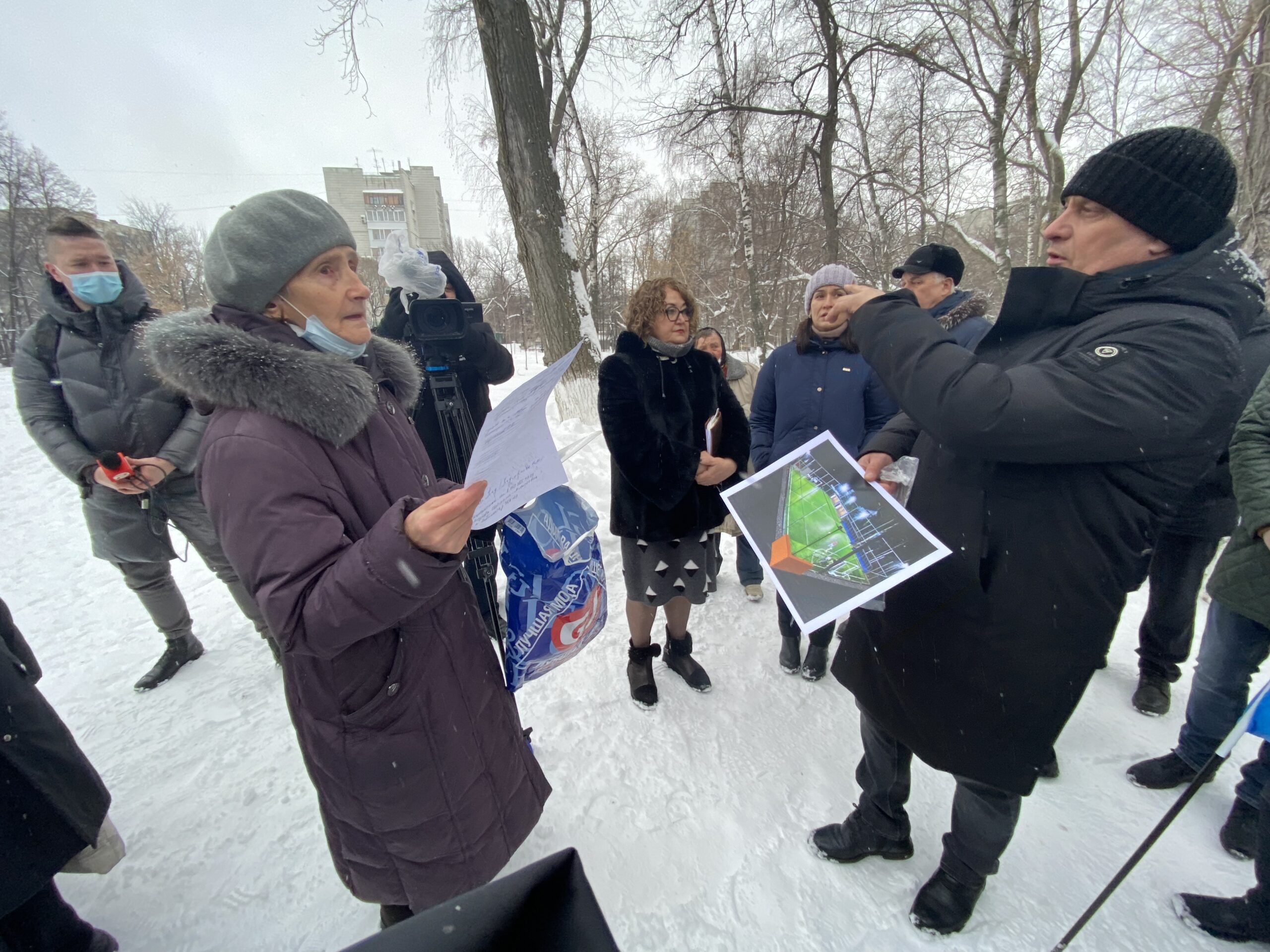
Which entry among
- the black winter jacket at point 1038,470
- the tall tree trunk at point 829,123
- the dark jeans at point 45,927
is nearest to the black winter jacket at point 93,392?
the dark jeans at point 45,927

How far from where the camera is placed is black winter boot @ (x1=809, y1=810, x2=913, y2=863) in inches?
70.5

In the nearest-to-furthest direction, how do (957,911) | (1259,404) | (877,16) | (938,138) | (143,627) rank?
1. (957,911)
2. (1259,404)
3. (143,627)
4. (877,16)
5. (938,138)

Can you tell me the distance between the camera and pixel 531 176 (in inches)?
215

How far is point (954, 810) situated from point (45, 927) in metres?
2.55

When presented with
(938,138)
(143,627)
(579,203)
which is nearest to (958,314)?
(143,627)

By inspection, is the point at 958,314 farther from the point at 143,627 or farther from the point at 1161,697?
the point at 143,627

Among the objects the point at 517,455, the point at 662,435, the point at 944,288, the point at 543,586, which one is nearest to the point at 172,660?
the point at 543,586

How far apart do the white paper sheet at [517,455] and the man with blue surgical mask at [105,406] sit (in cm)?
229

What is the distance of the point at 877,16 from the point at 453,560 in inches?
516

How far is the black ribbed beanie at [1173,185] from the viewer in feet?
3.54

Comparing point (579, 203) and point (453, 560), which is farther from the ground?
point (579, 203)

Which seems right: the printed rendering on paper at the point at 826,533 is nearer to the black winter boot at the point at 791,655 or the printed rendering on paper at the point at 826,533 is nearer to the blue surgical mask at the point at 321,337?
the blue surgical mask at the point at 321,337

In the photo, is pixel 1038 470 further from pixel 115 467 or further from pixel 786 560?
pixel 115 467

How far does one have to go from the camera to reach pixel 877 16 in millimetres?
9664
